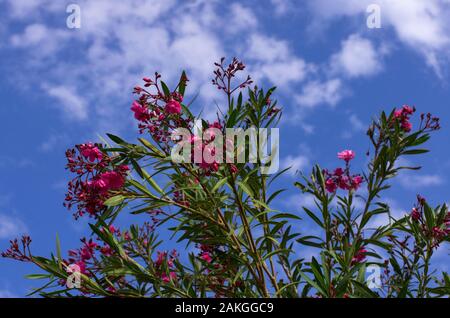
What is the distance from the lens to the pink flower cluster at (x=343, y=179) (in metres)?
3.76

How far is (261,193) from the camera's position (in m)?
3.67

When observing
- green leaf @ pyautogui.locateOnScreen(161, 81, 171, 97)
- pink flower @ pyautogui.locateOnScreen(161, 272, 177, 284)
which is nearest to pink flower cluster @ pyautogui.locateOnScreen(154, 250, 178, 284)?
pink flower @ pyautogui.locateOnScreen(161, 272, 177, 284)

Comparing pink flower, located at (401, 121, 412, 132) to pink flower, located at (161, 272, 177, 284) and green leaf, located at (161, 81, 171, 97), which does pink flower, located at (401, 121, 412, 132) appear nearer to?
green leaf, located at (161, 81, 171, 97)

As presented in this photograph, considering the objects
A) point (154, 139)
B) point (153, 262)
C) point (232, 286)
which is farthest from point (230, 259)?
point (154, 139)

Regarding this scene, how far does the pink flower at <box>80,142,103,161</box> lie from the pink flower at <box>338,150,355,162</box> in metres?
1.36

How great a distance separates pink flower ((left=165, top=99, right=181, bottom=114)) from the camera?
322 centimetres

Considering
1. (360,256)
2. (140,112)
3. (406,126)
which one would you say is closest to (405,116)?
(406,126)

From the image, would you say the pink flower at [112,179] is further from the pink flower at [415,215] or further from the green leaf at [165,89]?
the pink flower at [415,215]

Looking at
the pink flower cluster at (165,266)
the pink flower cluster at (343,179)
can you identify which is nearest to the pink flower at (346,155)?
the pink flower cluster at (343,179)

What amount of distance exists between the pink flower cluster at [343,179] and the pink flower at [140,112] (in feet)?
3.70

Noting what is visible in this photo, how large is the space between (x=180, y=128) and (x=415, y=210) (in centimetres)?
128

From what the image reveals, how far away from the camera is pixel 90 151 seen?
3.20m

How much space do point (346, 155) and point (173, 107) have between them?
1124mm

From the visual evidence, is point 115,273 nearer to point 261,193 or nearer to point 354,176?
point 261,193
